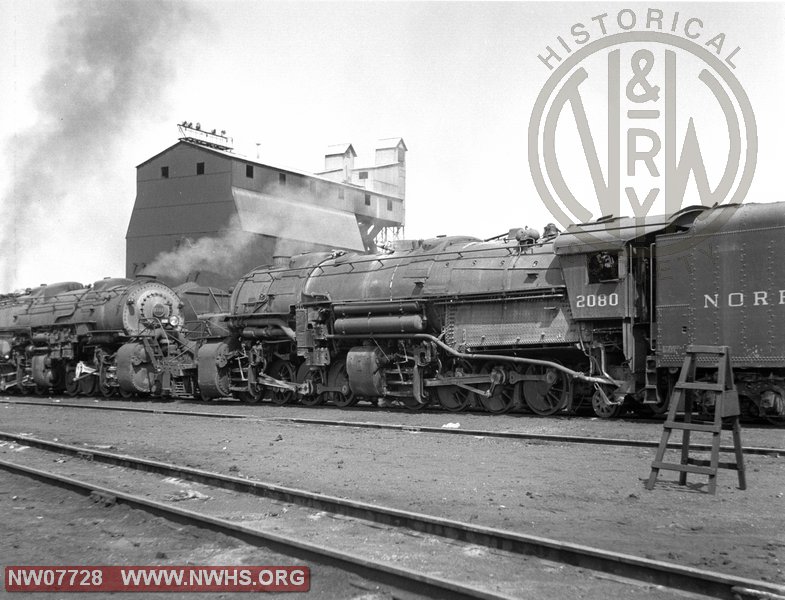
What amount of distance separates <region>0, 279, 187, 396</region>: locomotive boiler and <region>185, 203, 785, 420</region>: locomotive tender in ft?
11.7

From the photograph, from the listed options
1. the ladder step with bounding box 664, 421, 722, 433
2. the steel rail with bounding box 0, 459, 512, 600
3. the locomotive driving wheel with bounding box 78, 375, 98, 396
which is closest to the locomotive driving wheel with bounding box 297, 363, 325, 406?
the locomotive driving wheel with bounding box 78, 375, 98, 396

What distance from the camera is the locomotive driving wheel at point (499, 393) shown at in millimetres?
14008

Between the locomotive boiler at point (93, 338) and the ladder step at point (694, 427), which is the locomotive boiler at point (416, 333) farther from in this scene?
the ladder step at point (694, 427)

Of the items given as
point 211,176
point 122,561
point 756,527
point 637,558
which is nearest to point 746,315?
point 756,527

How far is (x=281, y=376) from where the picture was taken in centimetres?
1891

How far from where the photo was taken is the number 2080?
484 inches

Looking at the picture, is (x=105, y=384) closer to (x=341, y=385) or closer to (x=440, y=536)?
(x=341, y=385)

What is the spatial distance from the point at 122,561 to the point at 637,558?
11.5 feet

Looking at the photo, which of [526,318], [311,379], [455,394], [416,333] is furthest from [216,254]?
[526,318]

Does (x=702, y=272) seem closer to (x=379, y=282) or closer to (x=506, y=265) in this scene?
(x=506, y=265)

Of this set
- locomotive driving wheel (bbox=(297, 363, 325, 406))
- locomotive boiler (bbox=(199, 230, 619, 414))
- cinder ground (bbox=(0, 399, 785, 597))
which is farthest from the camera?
locomotive driving wheel (bbox=(297, 363, 325, 406))

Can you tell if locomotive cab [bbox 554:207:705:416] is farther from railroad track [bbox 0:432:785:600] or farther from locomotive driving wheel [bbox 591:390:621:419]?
railroad track [bbox 0:432:785:600]

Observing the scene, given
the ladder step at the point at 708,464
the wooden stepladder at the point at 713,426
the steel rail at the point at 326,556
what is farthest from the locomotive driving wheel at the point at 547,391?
the steel rail at the point at 326,556

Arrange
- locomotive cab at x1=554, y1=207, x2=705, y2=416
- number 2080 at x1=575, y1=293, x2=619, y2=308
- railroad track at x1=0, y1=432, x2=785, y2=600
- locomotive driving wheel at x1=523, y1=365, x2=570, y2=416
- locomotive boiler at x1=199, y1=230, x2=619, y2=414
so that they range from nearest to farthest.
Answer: railroad track at x1=0, y1=432, x2=785, y2=600
locomotive cab at x1=554, y1=207, x2=705, y2=416
number 2080 at x1=575, y1=293, x2=619, y2=308
locomotive driving wheel at x1=523, y1=365, x2=570, y2=416
locomotive boiler at x1=199, y1=230, x2=619, y2=414
